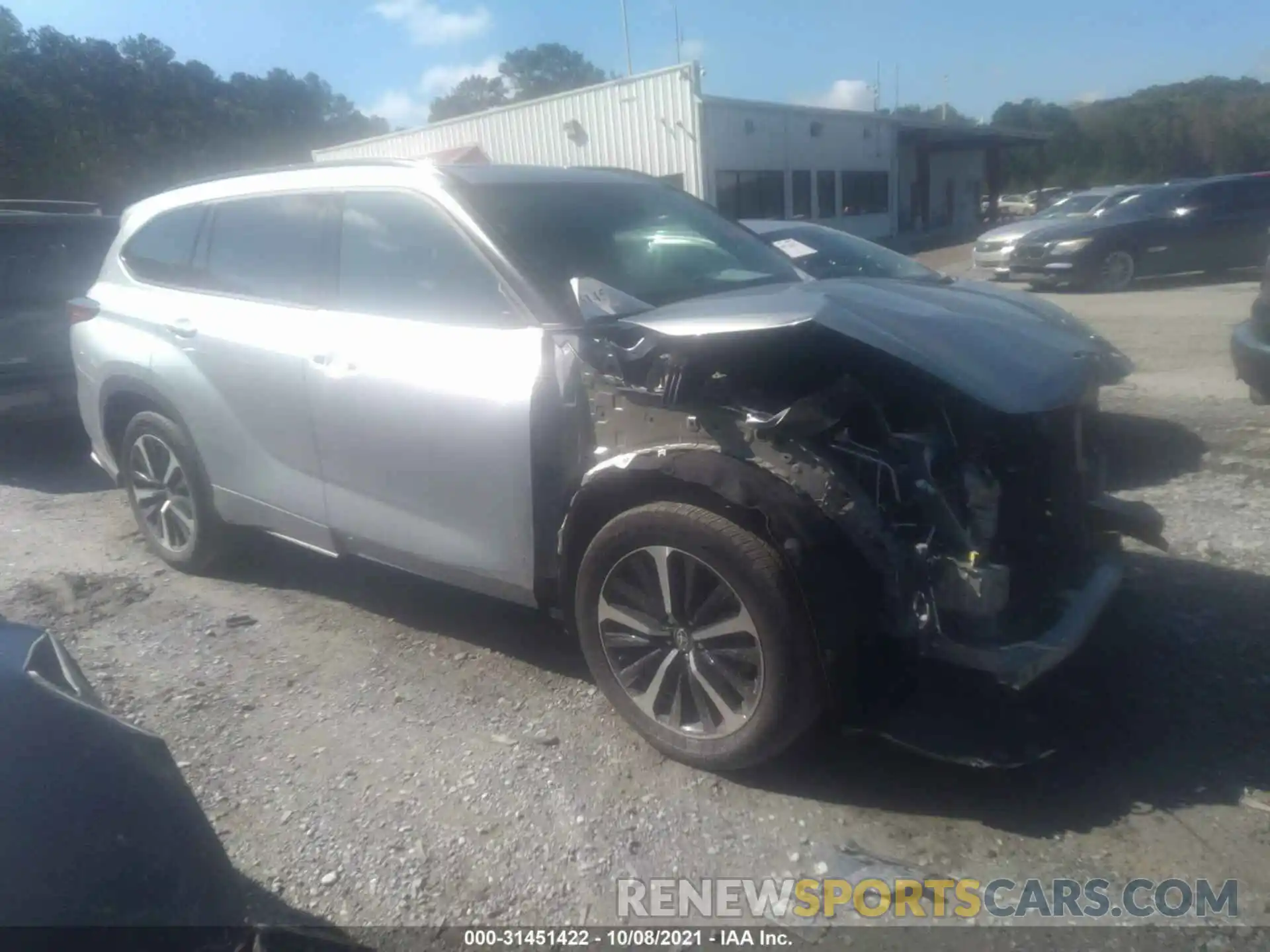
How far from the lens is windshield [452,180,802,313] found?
3.91m

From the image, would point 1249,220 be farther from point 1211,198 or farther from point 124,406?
point 124,406

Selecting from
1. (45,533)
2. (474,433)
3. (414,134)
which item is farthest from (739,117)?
(474,433)

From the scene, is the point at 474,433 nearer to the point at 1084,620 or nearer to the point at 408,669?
the point at 408,669

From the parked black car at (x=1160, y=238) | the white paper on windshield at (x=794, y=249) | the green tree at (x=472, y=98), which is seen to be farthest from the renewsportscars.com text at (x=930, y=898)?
the green tree at (x=472, y=98)

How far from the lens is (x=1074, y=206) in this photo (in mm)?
18875

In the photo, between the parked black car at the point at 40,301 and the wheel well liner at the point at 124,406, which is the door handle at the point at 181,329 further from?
the parked black car at the point at 40,301

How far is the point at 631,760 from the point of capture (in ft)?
11.4

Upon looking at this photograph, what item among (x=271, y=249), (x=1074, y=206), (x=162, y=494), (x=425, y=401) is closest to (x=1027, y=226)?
(x=1074, y=206)

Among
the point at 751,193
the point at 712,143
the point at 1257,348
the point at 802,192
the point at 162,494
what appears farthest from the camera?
the point at 802,192

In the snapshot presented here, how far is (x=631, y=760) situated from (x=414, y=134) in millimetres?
26607

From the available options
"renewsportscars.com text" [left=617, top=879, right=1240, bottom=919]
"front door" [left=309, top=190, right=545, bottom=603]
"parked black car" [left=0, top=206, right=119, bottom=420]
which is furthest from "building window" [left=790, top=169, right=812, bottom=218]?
"renewsportscars.com text" [left=617, top=879, right=1240, bottom=919]

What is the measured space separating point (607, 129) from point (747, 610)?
2288 centimetres

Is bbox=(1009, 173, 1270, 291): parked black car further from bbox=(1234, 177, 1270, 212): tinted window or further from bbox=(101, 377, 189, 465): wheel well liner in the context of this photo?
bbox=(101, 377, 189, 465): wheel well liner

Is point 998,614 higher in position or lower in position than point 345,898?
higher
